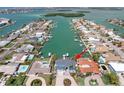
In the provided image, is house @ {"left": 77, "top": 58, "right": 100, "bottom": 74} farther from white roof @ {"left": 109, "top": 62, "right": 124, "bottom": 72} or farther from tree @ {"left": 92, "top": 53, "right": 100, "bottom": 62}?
white roof @ {"left": 109, "top": 62, "right": 124, "bottom": 72}

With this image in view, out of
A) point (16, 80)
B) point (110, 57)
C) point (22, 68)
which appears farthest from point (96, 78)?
point (22, 68)

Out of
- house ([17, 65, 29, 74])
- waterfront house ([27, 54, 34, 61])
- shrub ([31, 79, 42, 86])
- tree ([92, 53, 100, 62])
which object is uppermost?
tree ([92, 53, 100, 62])

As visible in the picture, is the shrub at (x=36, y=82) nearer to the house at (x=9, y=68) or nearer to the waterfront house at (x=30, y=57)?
the house at (x=9, y=68)

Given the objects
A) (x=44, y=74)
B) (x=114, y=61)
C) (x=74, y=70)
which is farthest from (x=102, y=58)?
(x=44, y=74)

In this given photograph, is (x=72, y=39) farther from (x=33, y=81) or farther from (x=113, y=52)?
(x=33, y=81)

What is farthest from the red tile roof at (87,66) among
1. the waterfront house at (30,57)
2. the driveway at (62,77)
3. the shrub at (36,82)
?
the waterfront house at (30,57)

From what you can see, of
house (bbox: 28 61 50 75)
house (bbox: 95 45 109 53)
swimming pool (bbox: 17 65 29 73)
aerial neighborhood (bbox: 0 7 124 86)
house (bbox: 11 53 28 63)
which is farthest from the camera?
house (bbox: 95 45 109 53)

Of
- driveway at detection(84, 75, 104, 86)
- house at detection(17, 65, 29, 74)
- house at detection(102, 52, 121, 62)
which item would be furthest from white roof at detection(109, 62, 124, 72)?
house at detection(17, 65, 29, 74)
